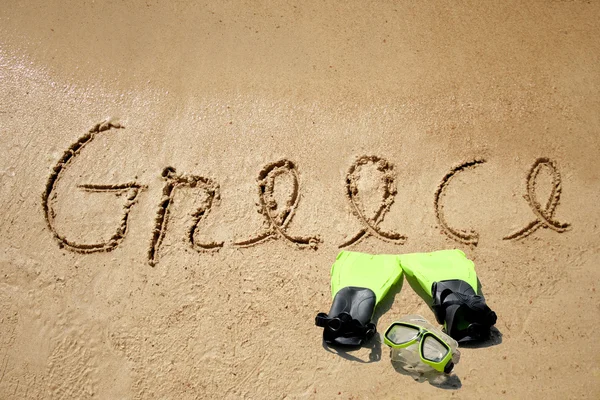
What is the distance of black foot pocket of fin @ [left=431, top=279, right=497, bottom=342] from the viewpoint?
255 centimetres

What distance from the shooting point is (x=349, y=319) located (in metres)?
2.61

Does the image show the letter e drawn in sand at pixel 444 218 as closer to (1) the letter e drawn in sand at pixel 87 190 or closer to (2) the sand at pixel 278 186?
(2) the sand at pixel 278 186

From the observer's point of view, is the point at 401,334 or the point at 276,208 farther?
the point at 276,208

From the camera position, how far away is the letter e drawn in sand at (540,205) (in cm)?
297

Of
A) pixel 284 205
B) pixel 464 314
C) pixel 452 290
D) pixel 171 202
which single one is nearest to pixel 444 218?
pixel 452 290

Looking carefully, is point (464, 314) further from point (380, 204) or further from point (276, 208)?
point (276, 208)

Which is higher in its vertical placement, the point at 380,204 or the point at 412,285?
the point at 380,204

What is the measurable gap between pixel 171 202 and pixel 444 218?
1.66 m

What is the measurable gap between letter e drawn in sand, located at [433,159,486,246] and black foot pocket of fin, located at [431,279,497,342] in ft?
1.19

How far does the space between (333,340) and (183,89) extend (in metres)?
2.05

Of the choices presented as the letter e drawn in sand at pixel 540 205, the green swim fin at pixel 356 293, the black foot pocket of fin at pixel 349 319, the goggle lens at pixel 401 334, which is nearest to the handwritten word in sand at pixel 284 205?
the letter e drawn in sand at pixel 540 205

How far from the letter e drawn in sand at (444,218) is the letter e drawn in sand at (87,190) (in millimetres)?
1834

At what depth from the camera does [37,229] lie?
10.7 ft

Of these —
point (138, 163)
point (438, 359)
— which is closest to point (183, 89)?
point (138, 163)
